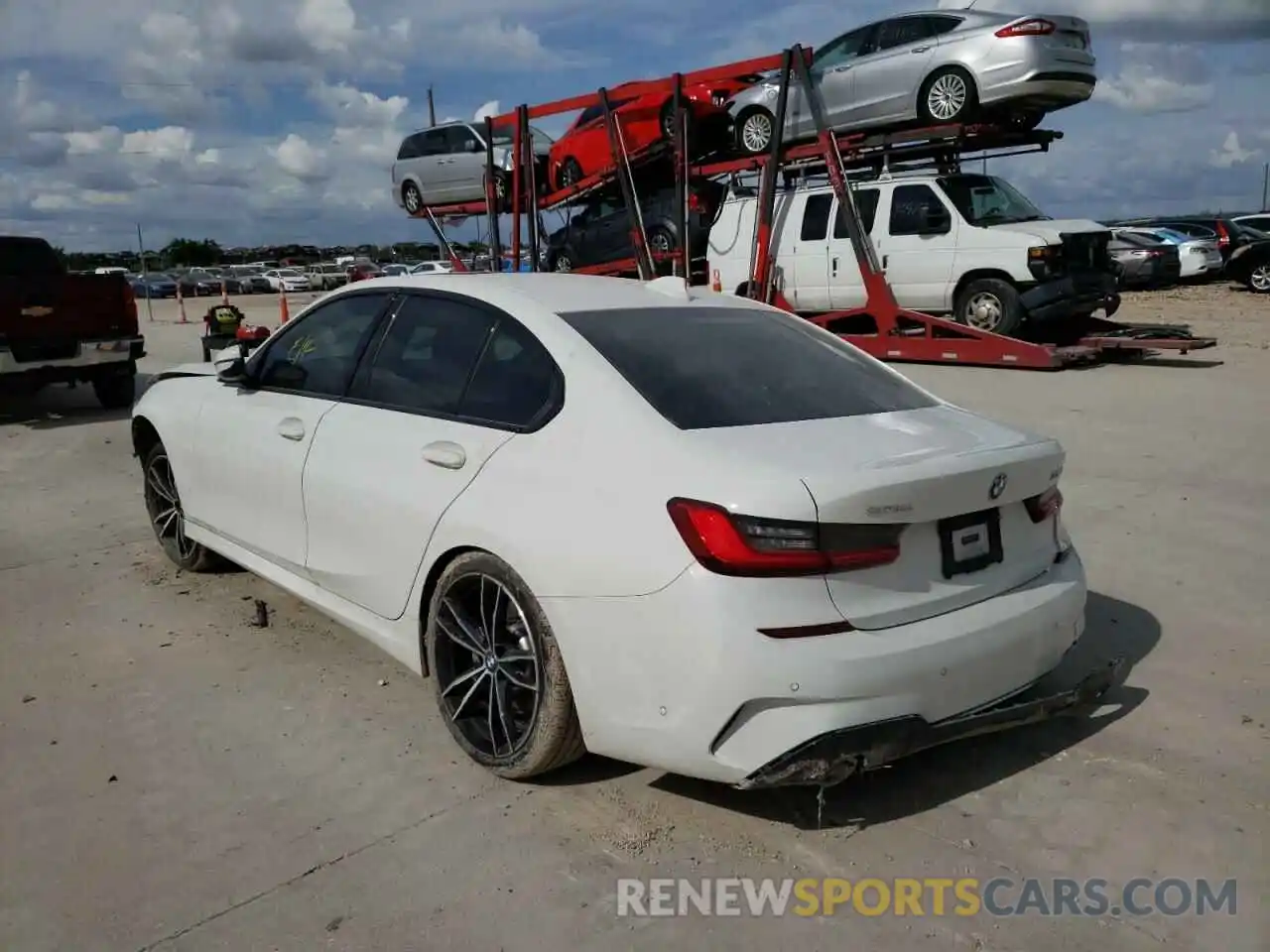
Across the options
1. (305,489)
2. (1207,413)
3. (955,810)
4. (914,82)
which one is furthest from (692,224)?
(955,810)

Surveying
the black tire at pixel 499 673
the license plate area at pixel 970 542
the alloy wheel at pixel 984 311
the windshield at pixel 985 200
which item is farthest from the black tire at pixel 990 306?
the black tire at pixel 499 673

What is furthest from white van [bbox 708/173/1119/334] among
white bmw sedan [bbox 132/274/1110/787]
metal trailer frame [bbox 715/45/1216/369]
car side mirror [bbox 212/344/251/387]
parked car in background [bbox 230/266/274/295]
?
parked car in background [bbox 230/266/274/295]

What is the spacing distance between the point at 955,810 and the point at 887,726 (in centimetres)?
60

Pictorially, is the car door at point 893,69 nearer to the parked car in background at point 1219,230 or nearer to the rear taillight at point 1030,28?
the rear taillight at point 1030,28

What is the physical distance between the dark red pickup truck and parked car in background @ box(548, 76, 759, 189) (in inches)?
280

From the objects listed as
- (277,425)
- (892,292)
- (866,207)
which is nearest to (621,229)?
(866,207)

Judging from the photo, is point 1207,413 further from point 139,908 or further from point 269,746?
point 139,908

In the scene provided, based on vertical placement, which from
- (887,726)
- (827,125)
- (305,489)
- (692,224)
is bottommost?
(887,726)

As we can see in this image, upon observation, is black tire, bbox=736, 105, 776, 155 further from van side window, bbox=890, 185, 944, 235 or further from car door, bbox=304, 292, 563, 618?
car door, bbox=304, 292, 563, 618

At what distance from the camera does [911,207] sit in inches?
519

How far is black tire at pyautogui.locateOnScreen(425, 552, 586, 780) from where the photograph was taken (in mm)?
3205

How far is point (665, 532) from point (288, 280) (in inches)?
1832

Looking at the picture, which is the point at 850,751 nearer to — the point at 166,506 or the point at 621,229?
the point at 166,506

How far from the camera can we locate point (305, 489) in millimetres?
4195
